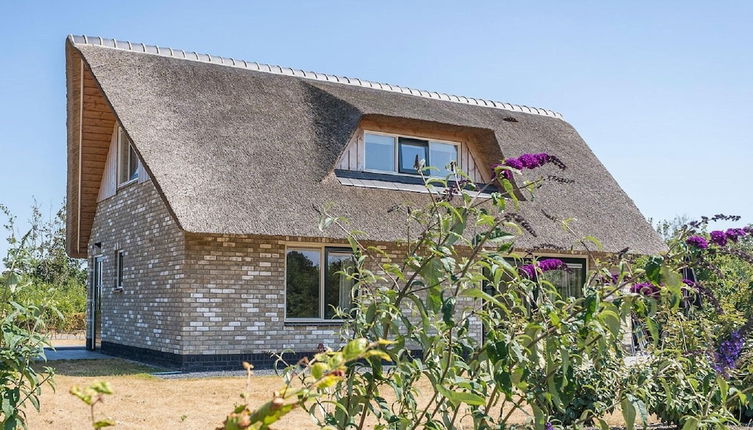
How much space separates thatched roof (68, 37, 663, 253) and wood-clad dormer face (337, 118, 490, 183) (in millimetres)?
A: 261

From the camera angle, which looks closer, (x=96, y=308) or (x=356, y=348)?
(x=356, y=348)

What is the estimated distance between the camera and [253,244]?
11953mm

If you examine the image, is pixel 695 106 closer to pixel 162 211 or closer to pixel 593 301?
pixel 162 211

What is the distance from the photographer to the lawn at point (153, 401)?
7.17m

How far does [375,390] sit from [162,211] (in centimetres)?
987

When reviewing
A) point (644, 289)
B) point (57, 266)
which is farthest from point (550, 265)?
point (57, 266)

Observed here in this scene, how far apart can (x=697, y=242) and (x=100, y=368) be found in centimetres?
1018

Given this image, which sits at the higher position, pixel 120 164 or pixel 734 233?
pixel 120 164

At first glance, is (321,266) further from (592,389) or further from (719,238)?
(719,238)

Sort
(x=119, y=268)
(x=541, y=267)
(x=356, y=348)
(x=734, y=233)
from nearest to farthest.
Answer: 1. (x=356, y=348)
2. (x=734, y=233)
3. (x=541, y=267)
4. (x=119, y=268)

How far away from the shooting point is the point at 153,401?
28.1ft

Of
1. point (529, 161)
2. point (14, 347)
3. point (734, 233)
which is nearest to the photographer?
point (529, 161)

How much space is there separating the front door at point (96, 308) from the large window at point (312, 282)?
16.5ft

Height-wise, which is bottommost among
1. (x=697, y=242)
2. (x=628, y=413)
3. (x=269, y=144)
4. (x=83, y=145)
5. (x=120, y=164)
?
(x=628, y=413)
